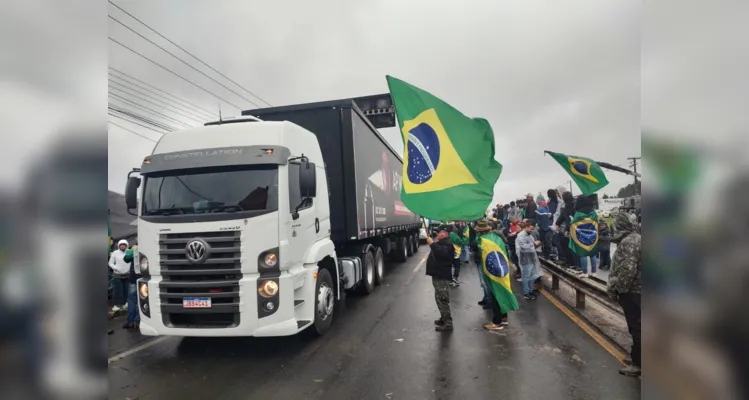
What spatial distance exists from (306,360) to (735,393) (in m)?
4.75

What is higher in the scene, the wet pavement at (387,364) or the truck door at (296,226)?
the truck door at (296,226)

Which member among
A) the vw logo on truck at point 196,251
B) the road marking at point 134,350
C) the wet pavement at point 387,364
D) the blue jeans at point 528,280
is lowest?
the road marking at point 134,350

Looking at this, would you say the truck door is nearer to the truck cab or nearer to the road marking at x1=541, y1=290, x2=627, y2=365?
the truck cab

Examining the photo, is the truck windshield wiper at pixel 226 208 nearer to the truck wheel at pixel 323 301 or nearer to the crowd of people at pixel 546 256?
the truck wheel at pixel 323 301

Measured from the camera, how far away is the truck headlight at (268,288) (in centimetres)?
485

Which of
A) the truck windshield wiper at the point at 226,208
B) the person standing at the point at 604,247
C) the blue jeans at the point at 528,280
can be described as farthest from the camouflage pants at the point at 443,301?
the person standing at the point at 604,247

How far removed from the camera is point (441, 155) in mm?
5535

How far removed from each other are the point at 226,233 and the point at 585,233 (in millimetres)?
7358

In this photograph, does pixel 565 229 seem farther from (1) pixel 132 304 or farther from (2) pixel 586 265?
(1) pixel 132 304

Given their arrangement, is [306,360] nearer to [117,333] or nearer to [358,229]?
[358,229]

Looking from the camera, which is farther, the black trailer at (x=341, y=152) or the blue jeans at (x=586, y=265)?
the blue jeans at (x=586, y=265)

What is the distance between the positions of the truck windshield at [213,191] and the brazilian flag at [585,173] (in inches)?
220

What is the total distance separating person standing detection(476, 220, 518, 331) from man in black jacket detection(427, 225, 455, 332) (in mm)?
576

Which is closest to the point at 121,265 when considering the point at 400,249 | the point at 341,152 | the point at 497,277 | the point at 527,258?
the point at 341,152
